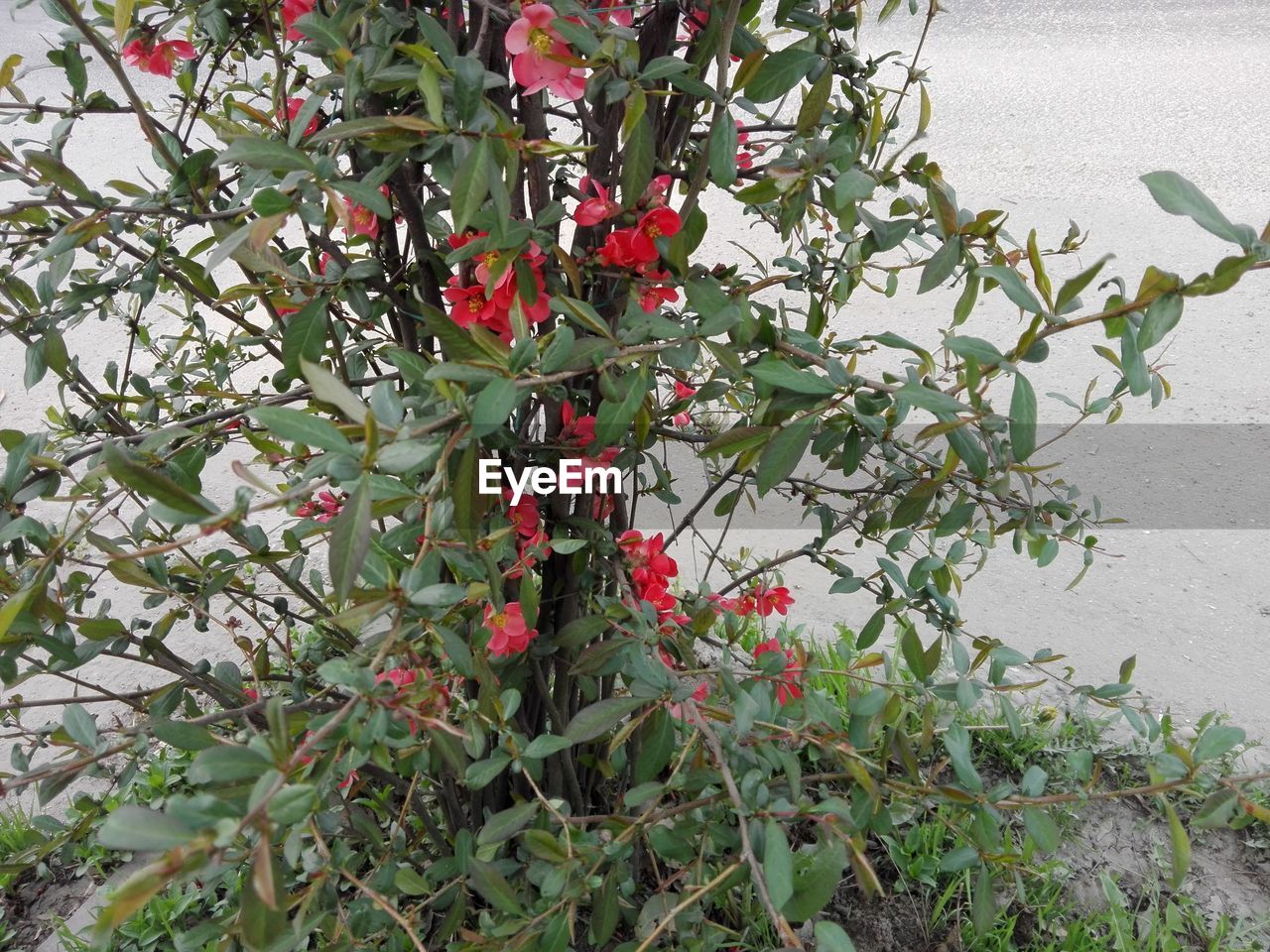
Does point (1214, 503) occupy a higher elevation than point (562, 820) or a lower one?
lower

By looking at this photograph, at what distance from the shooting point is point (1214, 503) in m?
2.14

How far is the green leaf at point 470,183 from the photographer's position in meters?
0.55

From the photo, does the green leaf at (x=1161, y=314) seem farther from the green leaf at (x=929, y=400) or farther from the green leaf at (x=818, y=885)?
the green leaf at (x=818, y=885)

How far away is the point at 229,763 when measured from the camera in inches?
17.5

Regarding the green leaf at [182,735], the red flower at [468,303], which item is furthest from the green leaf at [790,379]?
the green leaf at [182,735]

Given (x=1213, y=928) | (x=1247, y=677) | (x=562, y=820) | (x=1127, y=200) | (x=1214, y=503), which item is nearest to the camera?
(x=562, y=820)

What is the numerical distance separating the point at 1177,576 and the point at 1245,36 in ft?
11.3

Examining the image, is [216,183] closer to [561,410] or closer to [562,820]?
[561,410]

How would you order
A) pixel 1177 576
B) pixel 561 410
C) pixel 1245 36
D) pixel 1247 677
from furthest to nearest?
pixel 1245 36, pixel 1177 576, pixel 1247 677, pixel 561 410

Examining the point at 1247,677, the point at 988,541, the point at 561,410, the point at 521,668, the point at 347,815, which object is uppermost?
the point at 561,410

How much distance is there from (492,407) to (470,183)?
13 cm

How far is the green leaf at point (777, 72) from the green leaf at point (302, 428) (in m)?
0.39

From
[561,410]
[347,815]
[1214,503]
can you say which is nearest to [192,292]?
[561,410]

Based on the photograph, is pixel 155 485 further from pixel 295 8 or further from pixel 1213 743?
pixel 1213 743
